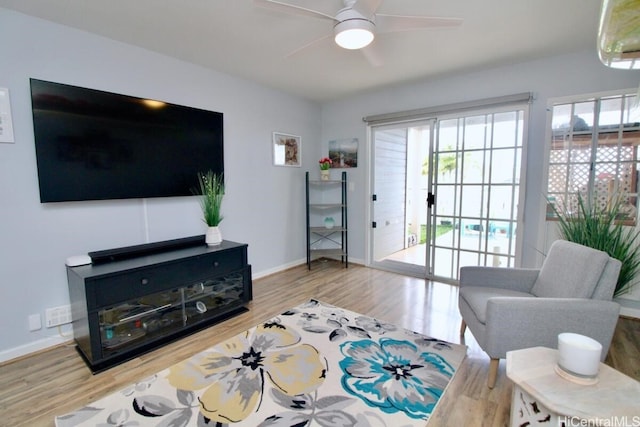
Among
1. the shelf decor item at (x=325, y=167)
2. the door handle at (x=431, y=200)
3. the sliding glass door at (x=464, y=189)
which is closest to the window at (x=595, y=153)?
the sliding glass door at (x=464, y=189)

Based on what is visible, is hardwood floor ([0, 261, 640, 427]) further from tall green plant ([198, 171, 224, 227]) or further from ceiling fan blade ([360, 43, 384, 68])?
ceiling fan blade ([360, 43, 384, 68])

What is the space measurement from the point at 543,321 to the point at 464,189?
208 centimetres

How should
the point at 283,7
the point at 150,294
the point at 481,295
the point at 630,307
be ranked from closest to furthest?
1. the point at 283,7
2. the point at 481,295
3. the point at 150,294
4. the point at 630,307

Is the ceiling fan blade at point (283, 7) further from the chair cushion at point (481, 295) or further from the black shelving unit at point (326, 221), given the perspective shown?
the black shelving unit at point (326, 221)

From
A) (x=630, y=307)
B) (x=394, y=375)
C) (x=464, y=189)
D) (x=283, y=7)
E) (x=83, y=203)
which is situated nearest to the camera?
(x=283, y=7)

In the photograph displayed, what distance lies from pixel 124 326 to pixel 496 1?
3.55 m

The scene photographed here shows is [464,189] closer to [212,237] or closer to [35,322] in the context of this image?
[212,237]

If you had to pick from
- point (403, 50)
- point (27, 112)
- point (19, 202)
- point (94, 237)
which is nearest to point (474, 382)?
point (403, 50)

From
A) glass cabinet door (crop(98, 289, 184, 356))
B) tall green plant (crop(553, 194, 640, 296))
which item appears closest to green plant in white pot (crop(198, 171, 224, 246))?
glass cabinet door (crop(98, 289, 184, 356))

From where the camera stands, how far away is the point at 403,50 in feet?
8.95

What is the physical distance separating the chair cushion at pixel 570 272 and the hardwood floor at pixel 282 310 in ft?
2.05

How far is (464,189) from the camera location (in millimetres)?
3533

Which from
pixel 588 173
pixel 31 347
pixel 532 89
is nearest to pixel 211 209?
pixel 31 347

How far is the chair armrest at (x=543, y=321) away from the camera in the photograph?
166 cm
